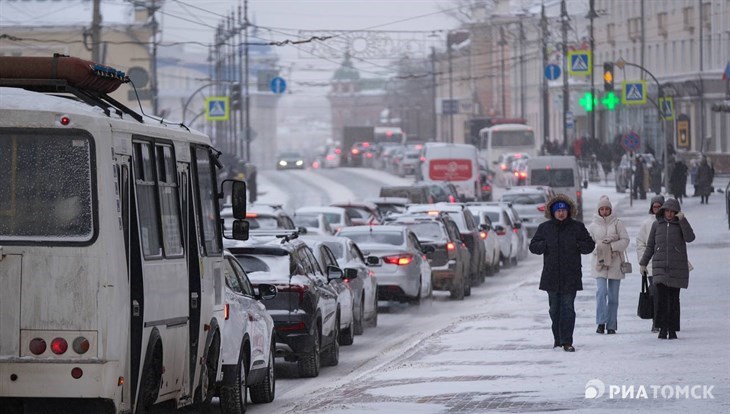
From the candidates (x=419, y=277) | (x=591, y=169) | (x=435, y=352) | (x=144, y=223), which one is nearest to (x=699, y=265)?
(x=419, y=277)

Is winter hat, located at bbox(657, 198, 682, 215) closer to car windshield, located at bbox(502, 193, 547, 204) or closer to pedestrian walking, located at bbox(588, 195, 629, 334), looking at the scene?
pedestrian walking, located at bbox(588, 195, 629, 334)

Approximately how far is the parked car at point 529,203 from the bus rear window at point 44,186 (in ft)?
121

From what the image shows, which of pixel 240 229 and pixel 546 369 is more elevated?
pixel 240 229

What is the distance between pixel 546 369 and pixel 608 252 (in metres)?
3.53

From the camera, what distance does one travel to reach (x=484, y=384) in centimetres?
1459

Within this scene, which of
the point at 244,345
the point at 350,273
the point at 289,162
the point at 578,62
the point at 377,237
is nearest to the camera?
the point at 244,345

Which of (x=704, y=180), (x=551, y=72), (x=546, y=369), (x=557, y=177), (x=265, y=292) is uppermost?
(x=551, y=72)

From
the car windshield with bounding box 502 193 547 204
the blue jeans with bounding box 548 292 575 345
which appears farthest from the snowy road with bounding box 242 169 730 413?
the car windshield with bounding box 502 193 547 204

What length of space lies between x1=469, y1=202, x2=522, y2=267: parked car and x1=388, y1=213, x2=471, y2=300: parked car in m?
6.52

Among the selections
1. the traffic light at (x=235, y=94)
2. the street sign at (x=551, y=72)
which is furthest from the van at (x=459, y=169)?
the traffic light at (x=235, y=94)

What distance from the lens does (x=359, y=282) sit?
22188mm

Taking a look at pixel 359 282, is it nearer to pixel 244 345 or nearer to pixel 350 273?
pixel 350 273

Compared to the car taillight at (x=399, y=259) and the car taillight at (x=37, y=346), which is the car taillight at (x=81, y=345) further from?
the car taillight at (x=399, y=259)

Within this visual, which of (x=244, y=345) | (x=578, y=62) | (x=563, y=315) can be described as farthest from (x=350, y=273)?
(x=578, y=62)
